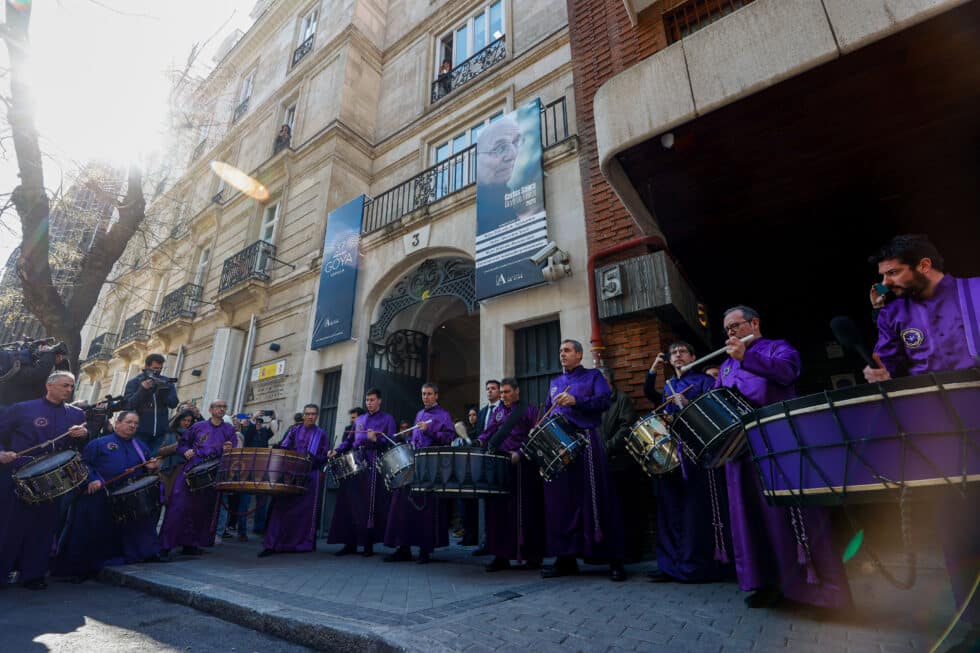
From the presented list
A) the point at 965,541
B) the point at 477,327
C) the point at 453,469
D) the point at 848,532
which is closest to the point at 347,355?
the point at 477,327

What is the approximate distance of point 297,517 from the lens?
6.46 metres

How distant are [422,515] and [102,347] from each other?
2313cm

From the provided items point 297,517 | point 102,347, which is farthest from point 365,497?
point 102,347

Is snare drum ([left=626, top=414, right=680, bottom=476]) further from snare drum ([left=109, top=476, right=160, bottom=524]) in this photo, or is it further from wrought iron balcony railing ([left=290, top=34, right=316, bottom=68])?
wrought iron balcony railing ([left=290, top=34, right=316, bottom=68])

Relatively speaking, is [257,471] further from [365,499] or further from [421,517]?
[421,517]

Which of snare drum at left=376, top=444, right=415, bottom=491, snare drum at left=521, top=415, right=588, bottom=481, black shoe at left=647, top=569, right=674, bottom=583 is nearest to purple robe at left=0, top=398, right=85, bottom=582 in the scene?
snare drum at left=376, top=444, right=415, bottom=491

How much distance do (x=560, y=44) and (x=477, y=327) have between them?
706 cm

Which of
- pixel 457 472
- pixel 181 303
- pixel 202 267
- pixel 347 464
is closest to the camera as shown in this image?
pixel 457 472

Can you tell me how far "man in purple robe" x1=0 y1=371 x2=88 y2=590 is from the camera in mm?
4547

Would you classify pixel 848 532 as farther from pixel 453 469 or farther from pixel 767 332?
pixel 767 332

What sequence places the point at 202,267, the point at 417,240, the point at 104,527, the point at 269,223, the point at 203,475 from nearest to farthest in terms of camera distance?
the point at 104,527, the point at 203,475, the point at 417,240, the point at 269,223, the point at 202,267

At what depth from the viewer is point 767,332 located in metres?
8.90

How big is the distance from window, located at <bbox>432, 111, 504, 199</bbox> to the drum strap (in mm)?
8133

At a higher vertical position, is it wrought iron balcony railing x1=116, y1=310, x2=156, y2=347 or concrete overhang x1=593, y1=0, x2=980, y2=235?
wrought iron balcony railing x1=116, y1=310, x2=156, y2=347
